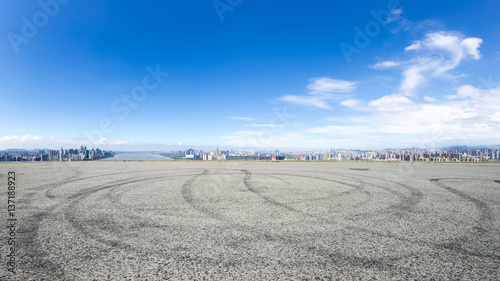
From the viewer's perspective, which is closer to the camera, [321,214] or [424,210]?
[321,214]

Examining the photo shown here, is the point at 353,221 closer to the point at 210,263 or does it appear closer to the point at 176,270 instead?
the point at 210,263

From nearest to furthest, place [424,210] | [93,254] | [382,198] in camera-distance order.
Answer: [93,254] < [424,210] < [382,198]

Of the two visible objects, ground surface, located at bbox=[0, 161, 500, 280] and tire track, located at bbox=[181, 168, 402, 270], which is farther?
tire track, located at bbox=[181, 168, 402, 270]

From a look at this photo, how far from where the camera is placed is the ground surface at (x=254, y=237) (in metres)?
3.59

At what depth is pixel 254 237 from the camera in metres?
4.88

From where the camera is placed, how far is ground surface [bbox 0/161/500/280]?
11.8ft

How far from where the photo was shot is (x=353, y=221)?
597 centimetres

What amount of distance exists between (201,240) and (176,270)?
3.74 ft

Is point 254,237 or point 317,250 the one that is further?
point 254,237

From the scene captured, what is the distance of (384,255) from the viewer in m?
4.10

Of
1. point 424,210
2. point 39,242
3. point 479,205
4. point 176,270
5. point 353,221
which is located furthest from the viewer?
point 479,205

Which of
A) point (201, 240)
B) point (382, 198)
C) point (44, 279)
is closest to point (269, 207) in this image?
point (201, 240)

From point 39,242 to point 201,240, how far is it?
3387mm

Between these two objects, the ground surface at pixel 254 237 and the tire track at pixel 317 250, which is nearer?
the ground surface at pixel 254 237
